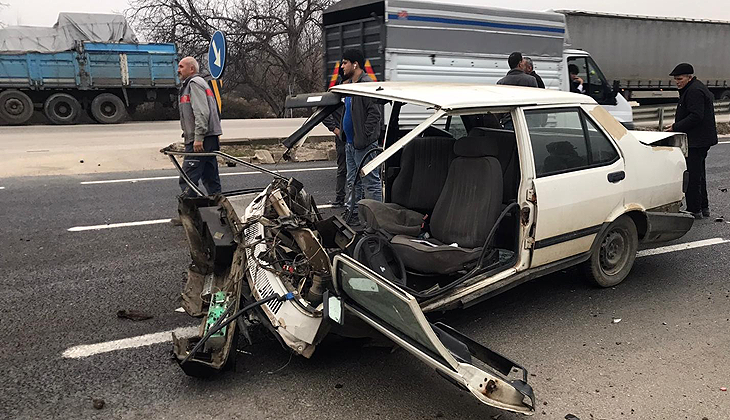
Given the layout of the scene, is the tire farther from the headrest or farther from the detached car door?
the detached car door

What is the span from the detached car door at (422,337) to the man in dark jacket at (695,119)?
4.81 m

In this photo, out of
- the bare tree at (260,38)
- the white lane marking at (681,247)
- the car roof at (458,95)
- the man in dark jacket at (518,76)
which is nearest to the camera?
the car roof at (458,95)

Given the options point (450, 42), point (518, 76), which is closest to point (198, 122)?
point (518, 76)

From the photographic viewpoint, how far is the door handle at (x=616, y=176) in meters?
4.54

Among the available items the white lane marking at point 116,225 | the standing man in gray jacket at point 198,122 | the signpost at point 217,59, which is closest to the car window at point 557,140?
the standing man in gray jacket at point 198,122

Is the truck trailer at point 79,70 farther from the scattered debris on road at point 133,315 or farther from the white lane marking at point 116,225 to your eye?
the scattered debris on road at point 133,315

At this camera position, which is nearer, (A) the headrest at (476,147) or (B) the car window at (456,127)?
(A) the headrest at (476,147)

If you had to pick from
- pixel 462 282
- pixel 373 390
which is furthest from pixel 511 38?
pixel 373 390

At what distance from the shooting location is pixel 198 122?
6.76m

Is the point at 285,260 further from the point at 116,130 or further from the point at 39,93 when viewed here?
the point at 39,93

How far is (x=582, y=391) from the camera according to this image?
3.34m

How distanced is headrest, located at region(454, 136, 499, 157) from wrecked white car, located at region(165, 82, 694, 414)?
0.02 metres

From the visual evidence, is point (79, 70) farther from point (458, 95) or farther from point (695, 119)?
point (458, 95)

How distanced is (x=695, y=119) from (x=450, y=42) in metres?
4.09
